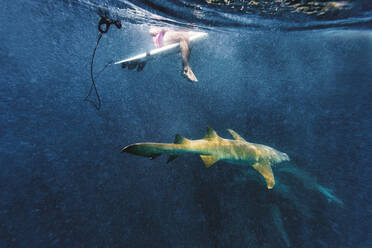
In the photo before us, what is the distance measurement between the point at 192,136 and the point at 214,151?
8213 mm

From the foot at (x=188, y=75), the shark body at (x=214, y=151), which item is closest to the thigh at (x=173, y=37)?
the foot at (x=188, y=75)

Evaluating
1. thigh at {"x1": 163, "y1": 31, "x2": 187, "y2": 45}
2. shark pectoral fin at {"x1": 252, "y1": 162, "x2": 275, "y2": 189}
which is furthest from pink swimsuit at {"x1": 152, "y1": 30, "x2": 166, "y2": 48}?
shark pectoral fin at {"x1": 252, "y1": 162, "x2": 275, "y2": 189}

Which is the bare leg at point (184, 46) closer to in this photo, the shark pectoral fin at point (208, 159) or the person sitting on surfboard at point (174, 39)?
the person sitting on surfboard at point (174, 39)

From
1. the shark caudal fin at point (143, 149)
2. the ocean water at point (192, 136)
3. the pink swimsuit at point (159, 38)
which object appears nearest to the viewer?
the shark caudal fin at point (143, 149)

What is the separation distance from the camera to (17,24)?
33.9 ft

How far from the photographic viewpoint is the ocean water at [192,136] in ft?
18.6

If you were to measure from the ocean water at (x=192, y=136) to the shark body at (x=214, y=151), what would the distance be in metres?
3.07

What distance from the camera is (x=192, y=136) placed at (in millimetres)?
10539

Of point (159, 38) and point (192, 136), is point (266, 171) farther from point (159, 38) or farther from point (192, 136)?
point (192, 136)

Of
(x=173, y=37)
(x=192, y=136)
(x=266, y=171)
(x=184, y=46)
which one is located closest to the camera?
(x=266, y=171)

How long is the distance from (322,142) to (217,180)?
8945mm

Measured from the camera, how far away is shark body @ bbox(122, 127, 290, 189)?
5.04 feet

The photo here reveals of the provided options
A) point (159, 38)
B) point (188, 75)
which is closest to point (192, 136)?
point (159, 38)

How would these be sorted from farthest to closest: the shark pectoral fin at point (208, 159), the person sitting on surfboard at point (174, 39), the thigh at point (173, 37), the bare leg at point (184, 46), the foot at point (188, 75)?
the thigh at point (173, 37) → the person sitting on surfboard at point (174, 39) → the bare leg at point (184, 46) → the foot at point (188, 75) → the shark pectoral fin at point (208, 159)
